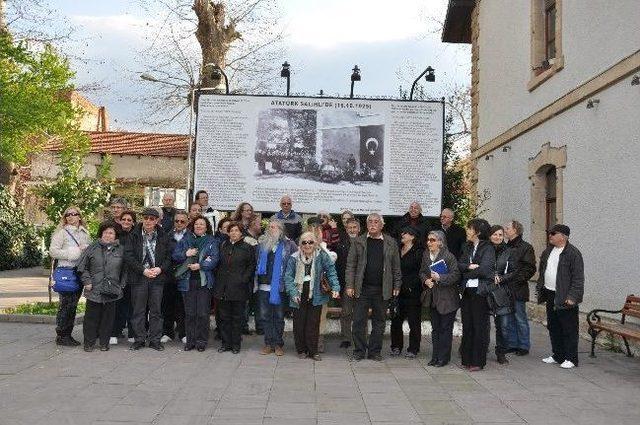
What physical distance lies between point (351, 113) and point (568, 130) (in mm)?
3917

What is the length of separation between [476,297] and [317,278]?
1954 millimetres

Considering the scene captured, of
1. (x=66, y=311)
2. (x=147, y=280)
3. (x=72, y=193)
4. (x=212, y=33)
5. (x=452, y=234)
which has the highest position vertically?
(x=212, y=33)

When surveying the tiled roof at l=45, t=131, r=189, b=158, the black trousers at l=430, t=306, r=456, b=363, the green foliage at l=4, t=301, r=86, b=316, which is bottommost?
the green foliage at l=4, t=301, r=86, b=316

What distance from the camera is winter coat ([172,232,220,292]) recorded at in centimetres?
881

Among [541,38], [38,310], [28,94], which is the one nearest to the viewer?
[38,310]

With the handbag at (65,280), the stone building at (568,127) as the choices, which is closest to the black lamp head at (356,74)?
the stone building at (568,127)

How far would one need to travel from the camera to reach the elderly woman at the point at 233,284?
8.70m

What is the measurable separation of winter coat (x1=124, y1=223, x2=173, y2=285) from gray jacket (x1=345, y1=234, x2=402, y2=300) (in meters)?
2.37

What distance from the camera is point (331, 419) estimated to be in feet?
18.4

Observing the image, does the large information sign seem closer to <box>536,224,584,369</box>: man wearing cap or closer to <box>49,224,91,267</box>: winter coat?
<box>49,224,91,267</box>: winter coat

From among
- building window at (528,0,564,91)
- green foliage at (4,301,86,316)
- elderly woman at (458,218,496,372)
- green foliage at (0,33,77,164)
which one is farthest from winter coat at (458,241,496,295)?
green foliage at (0,33,77,164)

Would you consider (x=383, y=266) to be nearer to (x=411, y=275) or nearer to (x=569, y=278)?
(x=411, y=275)

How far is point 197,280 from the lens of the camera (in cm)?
888

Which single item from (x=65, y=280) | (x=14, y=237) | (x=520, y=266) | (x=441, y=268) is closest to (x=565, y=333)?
(x=520, y=266)
